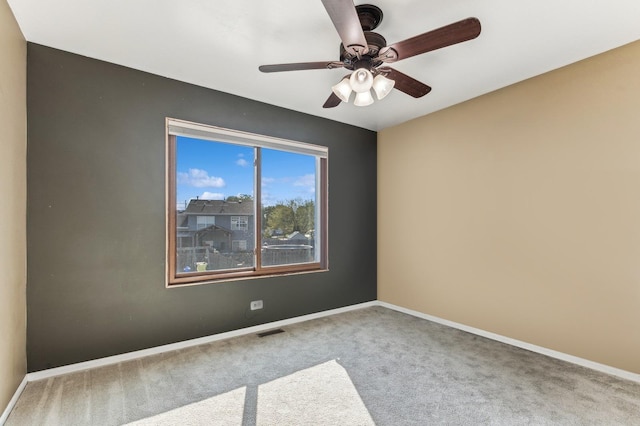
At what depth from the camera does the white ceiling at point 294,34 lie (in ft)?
6.63

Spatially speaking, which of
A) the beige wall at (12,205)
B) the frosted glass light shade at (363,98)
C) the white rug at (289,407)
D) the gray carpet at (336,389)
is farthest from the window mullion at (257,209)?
the beige wall at (12,205)

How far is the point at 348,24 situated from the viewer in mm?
1626

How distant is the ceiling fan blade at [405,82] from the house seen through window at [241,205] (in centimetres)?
170

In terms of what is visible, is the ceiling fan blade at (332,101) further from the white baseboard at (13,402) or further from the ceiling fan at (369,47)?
the white baseboard at (13,402)

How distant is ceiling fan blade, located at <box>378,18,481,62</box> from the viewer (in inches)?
64.9

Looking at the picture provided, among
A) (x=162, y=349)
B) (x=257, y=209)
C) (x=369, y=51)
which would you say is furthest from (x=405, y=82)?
(x=162, y=349)

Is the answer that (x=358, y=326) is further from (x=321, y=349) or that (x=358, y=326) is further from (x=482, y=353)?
(x=482, y=353)

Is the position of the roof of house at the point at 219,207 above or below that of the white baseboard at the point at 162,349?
above

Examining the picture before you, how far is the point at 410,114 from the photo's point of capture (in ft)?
12.9

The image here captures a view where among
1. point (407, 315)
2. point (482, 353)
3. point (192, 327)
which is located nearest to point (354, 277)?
point (407, 315)

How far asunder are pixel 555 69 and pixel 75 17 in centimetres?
379

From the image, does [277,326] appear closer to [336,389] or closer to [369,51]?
[336,389]

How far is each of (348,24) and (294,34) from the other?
0.82m

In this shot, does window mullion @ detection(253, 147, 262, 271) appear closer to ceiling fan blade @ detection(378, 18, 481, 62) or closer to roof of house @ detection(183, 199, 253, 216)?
roof of house @ detection(183, 199, 253, 216)
